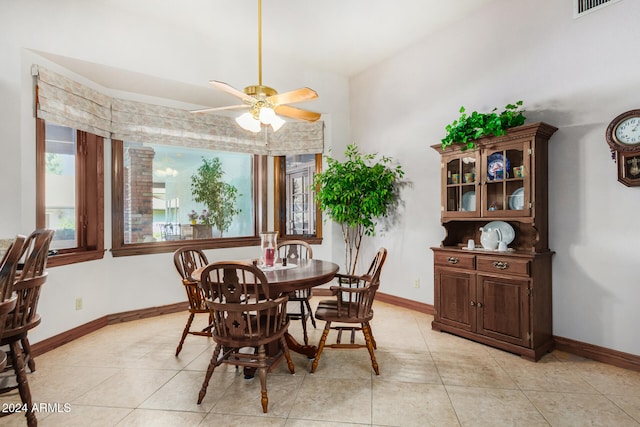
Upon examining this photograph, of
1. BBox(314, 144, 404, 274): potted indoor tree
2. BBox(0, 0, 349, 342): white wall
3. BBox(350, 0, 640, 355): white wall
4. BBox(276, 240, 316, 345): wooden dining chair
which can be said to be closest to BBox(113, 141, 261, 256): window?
BBox(0, 0, 349, 342): white wall

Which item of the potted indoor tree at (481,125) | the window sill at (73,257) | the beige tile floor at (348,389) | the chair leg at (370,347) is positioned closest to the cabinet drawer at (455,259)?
the beige tile floor at (348,389)

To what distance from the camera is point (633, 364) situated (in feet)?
7.98

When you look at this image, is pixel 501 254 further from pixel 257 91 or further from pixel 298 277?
Result: pixel 257 91

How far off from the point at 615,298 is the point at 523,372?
0.95 meters

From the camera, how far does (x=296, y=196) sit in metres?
4.93

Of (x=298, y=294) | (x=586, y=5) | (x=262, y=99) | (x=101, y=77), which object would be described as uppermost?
(x=586, y=5)

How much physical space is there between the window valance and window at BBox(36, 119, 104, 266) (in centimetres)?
22

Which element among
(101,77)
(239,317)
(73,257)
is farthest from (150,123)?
(239,317)

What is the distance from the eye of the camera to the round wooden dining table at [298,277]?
2160 millimetres

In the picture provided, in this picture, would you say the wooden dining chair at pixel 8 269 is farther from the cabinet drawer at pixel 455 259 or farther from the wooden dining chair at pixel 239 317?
the cabinet drawer at pixel 455 259

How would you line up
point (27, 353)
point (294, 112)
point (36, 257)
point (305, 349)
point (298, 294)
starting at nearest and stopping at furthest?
1. point (36, 257)
2. point (27, 353)
3. point (305, 349)
4. point (294, 112)
5. point (298, 294)

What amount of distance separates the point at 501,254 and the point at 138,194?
391 centimetres

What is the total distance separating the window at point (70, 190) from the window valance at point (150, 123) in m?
0.22

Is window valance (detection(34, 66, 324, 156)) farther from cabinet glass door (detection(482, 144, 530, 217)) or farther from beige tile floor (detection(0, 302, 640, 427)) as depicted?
cabinet glass door (detection(482, 144, 530, 217))
